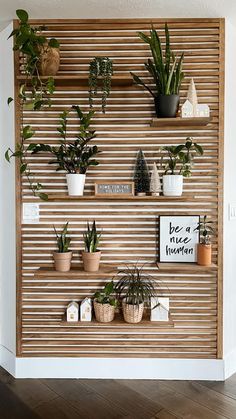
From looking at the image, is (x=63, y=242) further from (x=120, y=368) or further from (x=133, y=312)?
(x=120, y=368)

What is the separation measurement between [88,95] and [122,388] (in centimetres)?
212

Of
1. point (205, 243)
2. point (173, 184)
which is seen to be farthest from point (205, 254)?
point (173, 184)

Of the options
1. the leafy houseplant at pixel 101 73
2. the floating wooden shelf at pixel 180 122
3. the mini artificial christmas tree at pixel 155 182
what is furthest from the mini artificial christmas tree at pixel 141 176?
the leafy houseplant at pixel 101 73

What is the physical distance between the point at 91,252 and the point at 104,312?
0.43 m

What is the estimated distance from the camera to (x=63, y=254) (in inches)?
85.3

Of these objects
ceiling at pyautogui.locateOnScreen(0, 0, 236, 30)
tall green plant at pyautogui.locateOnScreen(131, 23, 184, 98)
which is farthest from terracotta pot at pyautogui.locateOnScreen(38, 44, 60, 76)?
tall green plant at pyautogui.locateOnScreen(131, 23, 184, 98)

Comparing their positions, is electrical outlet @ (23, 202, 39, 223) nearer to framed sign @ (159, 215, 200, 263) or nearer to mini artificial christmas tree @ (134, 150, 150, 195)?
mini artificial christmas tree @ (134, 150, 150, 195)

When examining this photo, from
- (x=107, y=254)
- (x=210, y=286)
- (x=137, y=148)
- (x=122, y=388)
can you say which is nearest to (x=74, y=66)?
(x=137, y=148)

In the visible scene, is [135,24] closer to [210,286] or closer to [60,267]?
[60,267]

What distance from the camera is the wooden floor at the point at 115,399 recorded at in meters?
1.94

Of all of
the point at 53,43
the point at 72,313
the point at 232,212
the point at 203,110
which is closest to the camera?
the point at 53,43

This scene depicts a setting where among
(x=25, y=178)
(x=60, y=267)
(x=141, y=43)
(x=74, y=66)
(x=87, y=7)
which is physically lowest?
(x=60, y=267)

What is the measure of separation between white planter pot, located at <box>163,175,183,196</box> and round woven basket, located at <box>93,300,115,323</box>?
35.4 inches

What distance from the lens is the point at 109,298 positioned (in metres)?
2.25
